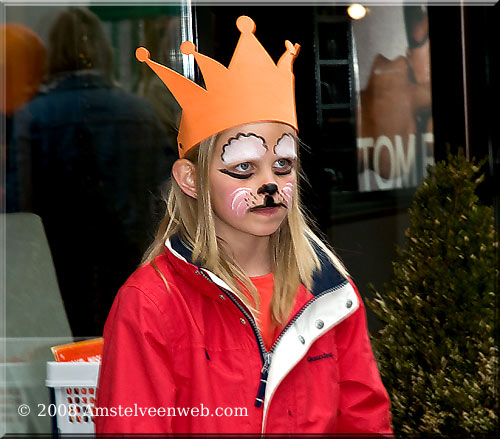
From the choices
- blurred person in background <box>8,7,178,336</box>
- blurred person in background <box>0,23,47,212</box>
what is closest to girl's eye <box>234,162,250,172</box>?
blurred person in background <box>8,7,178,336</box>

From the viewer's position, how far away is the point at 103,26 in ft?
14.4

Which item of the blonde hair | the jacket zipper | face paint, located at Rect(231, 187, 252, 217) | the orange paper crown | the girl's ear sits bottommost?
the jacket zipper

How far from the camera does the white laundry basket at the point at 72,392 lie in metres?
2.68

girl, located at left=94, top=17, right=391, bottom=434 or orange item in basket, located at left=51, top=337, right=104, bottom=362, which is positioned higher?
girl, located at left=94, top=17, right=391, bottom=434

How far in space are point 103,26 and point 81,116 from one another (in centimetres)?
54

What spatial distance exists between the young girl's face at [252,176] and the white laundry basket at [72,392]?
87cm

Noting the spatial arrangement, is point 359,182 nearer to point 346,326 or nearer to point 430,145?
point 430,145

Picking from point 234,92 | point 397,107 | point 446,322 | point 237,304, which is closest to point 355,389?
point 237,304

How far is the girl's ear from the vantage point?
2.34m

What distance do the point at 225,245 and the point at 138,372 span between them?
49cm

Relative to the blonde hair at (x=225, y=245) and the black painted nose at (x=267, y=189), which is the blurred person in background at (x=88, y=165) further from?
the black painted nose at (x=267, y=189)

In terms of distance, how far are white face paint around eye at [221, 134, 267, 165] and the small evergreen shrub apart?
1603 mm

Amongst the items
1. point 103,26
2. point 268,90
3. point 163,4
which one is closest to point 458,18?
point 163,4

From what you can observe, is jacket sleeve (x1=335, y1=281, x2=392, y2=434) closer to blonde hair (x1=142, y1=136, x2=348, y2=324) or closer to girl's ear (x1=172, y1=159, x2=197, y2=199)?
blonde hair (x1=142, y1=136, x2=348, y2=324)
